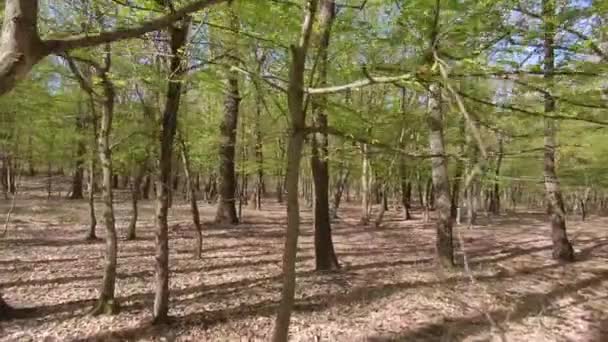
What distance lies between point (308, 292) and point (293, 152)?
4.54 m

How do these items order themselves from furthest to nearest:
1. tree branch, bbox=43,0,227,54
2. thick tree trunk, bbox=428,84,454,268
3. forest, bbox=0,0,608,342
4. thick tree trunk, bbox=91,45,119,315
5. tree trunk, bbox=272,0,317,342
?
thick tree trunk, bbox=428,84,454,268, thick tree trunk, bbox=91,45,119,315, forest, bbox=0,0,608,342, tree trunk, bbox=272,0,317,342, tree branch, bbox=43,0,227,54

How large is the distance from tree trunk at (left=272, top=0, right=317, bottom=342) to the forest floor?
4.44ft

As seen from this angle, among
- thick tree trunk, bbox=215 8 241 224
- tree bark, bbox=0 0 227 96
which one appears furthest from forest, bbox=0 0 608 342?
thick tree trunk, bbox=215 8 241 224

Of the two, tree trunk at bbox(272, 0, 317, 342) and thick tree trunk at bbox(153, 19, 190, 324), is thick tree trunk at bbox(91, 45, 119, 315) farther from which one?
tree trunk at bbox(272, 0, 317, 342)

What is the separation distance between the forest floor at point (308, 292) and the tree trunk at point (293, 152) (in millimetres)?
1353

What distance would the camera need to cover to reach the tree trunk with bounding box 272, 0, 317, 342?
3176 millimetres

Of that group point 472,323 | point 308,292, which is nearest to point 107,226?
point 308,292

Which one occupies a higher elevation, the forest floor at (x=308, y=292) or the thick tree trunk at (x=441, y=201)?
the thick tree trunk at (x=441, y=201)

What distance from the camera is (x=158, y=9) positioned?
442 centimetres

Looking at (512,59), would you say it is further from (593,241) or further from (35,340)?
(593,241)

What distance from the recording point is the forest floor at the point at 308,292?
18.8 ft

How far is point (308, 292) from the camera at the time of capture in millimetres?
7199

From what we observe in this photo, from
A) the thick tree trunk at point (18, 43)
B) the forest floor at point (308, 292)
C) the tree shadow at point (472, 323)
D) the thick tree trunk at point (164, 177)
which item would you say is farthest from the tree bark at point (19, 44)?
the tree shadow at point (472, 323)

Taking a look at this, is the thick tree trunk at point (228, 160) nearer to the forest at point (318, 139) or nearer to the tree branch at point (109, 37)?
the forest at point (318, 139)
